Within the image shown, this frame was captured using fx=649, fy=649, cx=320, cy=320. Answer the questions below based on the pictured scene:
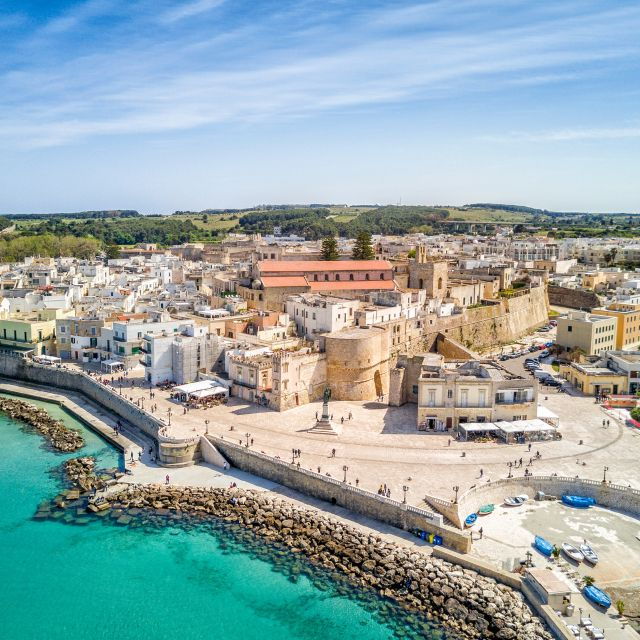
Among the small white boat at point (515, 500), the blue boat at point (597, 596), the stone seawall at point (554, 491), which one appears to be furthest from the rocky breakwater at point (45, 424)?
the blue boat at point (597, 596)

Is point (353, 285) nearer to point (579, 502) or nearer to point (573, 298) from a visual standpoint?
point (573, 298)

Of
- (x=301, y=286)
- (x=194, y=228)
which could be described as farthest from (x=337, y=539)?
(x=194, y=228)

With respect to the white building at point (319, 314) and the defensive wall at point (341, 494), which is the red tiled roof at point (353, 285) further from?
the defensive wall at point (341, 494)

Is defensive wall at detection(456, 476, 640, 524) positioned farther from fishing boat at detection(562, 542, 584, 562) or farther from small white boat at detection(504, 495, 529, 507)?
fishing boat at detection(562, 542, 584, 562)

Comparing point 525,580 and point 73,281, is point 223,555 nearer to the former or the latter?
point 525,580

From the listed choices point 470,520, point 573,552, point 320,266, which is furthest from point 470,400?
point 320,266

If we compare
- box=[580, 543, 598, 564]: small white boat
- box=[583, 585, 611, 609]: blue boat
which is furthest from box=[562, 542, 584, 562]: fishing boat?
box=[583, 585, 611, 609]: blue boat
